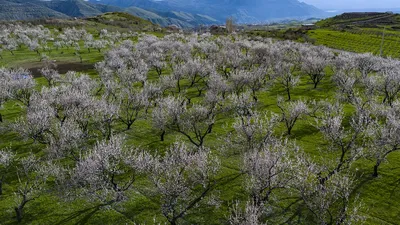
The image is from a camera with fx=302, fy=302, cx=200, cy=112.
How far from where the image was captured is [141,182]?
36.2 meters

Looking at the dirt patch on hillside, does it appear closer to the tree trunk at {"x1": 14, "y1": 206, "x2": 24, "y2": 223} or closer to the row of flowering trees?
the row of flowering trees

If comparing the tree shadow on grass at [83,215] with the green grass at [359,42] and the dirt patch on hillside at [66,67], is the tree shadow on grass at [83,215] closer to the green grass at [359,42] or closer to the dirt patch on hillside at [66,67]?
the dirt patch on hillside at [66,67]

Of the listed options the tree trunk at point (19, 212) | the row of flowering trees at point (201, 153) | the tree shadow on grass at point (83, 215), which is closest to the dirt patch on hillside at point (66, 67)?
the row of flowering trees at point (201, 153)

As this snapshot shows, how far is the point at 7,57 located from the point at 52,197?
9522cm

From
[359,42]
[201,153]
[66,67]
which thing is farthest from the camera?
[359,42]

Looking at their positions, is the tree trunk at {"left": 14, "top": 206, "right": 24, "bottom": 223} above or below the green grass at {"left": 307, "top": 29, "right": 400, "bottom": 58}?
below

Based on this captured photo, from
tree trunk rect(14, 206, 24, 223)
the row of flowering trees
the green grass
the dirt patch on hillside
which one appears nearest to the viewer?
the row of flowering trees

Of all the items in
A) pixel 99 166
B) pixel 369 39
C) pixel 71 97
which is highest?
pixel 369 39

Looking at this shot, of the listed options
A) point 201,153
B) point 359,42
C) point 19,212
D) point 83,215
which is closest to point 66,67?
point 19,212

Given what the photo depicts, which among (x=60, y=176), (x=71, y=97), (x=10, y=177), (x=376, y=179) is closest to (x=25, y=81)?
(x=71, y=97)

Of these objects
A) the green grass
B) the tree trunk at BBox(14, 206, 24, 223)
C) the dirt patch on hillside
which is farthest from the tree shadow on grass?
the green grass

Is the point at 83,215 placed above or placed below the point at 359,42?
below

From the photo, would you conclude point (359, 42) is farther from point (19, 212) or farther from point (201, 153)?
point (19, 212)

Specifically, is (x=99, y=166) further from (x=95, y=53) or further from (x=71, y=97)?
(x=95, y=53)
